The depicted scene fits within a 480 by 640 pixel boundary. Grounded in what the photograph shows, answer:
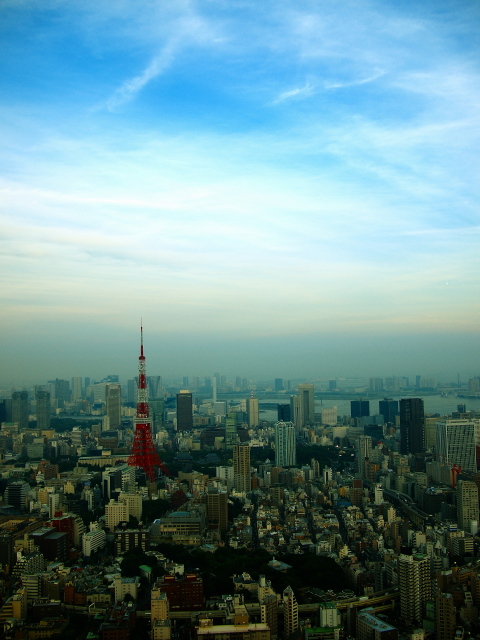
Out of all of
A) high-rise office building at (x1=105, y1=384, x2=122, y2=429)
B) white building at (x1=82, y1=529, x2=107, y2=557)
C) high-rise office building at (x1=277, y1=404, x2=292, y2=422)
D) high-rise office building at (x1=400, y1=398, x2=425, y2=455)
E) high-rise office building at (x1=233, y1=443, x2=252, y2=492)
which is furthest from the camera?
high-rise office building at (x1=277, y1=404, x2=292, y2=422)

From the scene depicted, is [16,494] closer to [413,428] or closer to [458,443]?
[458,443]

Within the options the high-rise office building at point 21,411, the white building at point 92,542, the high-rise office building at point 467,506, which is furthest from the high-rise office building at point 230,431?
the white building at point 92,542

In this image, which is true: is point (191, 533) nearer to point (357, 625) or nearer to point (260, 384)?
point (357, 625)

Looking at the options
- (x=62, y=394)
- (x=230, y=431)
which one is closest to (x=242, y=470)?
(x=230, y=431)

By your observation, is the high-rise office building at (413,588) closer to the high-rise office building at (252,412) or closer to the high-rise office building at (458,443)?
the high-rise office building at (458,443)

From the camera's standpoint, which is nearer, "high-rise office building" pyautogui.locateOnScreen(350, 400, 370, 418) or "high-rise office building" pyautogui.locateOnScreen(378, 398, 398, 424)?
"high-rise office building" pyautogui.locateOnScreen(378, 398, 398, 424)

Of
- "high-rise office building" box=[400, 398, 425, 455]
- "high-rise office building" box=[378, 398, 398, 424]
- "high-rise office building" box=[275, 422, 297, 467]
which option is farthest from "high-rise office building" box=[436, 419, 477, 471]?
"high-rise office building" box=[378, 398, 398, 424]

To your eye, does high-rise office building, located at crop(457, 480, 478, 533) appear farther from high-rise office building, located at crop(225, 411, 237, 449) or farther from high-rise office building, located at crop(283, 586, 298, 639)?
high-rise office building, located at crop(225, 411, 237, 449)
